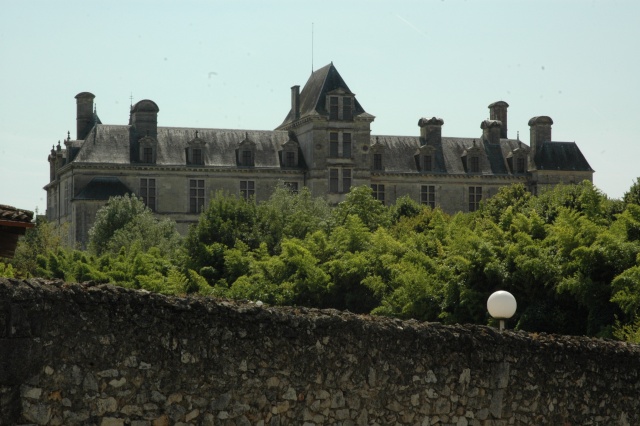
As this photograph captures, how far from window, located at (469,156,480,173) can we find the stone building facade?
7 cm

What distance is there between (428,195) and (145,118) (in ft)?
62.1

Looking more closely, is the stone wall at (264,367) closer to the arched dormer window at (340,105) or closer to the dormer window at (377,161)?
the arched dormer window at (340,105)

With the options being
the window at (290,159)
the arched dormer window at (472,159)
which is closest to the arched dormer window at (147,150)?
the window at (290,159)

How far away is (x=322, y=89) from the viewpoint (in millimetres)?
87188

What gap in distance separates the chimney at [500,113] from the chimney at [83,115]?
90.0ft

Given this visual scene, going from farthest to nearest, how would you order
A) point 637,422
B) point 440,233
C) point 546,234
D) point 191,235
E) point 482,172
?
point 482,172 < point 191,235 < point 440,233 < point 546,234 < point 637,422

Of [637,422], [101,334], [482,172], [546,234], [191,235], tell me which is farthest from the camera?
[482,172]

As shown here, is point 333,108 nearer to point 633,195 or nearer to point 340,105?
point 340,105

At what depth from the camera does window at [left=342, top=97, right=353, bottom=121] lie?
8719cm

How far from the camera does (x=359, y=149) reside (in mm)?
89000

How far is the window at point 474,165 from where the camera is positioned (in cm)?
9344

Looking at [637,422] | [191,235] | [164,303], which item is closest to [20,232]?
[164,303]

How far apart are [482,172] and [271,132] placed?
1414 centimetres

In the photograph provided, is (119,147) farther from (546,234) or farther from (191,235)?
(546,234)
